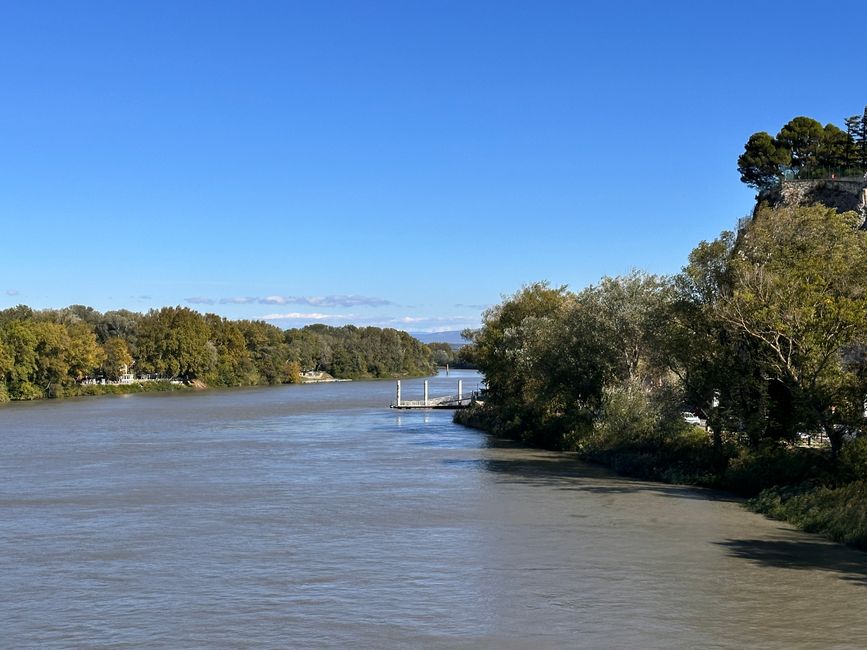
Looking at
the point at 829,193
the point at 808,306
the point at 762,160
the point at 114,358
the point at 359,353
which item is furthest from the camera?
the point at 359,353

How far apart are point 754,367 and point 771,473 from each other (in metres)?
3.65

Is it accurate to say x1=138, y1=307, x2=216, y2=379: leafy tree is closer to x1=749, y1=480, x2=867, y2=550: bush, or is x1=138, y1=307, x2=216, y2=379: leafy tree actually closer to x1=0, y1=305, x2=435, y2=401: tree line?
x1=0, y1=305, x2=435, y2=401: tree line

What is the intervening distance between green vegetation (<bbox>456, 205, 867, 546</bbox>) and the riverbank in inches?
2.1

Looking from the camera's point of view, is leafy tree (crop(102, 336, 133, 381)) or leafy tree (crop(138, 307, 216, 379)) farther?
leafy tree (crop(138, 307, 216, 379))

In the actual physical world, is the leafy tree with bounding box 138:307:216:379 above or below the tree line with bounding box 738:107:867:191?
below

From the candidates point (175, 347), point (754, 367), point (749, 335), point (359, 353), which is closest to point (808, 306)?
point (749, 335)

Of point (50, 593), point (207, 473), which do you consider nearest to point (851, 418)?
point (50, 593)

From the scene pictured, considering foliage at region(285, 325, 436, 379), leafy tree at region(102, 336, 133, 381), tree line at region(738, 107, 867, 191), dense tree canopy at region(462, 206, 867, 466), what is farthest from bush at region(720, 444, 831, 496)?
foliage at region(285, 325, 436, 379)

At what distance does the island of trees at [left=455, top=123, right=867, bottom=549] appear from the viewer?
89.2 ft

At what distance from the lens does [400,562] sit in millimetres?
22281

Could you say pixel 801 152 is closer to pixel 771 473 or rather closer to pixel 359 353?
pixel 771 473

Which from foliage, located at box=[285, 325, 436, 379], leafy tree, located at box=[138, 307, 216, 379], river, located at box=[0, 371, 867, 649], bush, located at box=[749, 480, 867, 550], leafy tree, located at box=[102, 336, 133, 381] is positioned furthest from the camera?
foliage, located at box=[285, 325, 436, 379]

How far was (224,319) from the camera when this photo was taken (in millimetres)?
150125

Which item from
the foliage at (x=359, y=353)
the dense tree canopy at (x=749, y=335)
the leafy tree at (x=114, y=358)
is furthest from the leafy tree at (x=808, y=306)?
the foliage at (x=359, y=353)
